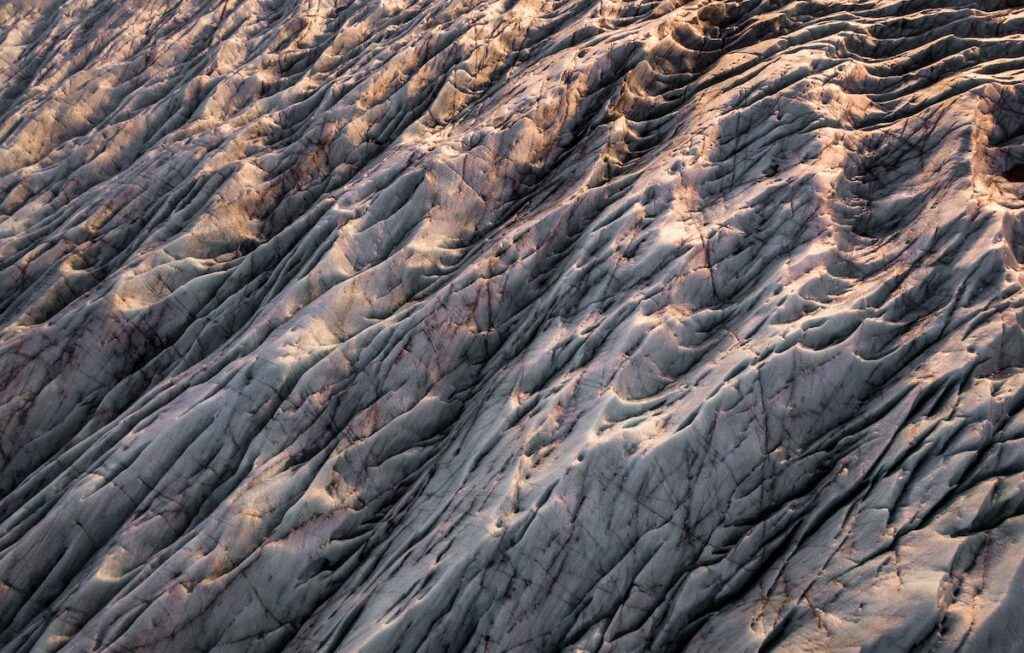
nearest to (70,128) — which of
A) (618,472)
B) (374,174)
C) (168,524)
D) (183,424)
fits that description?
(374,174)

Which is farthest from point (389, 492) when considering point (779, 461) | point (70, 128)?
point (70, 128)

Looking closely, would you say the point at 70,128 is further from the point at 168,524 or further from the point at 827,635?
the point at 827,635

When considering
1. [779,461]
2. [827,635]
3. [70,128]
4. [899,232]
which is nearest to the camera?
[827,635]

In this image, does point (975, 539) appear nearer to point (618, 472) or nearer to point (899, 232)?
point (618, 472)

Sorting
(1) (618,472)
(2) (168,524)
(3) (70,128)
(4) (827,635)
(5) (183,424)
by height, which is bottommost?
(4) (827,635)

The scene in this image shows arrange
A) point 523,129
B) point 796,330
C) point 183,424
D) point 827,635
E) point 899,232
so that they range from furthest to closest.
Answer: point 523,129 < point 183,424 < point 899,232 < point 796,330 < point 827,635

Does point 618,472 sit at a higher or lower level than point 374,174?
lower

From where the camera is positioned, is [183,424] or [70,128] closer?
[183,424]
